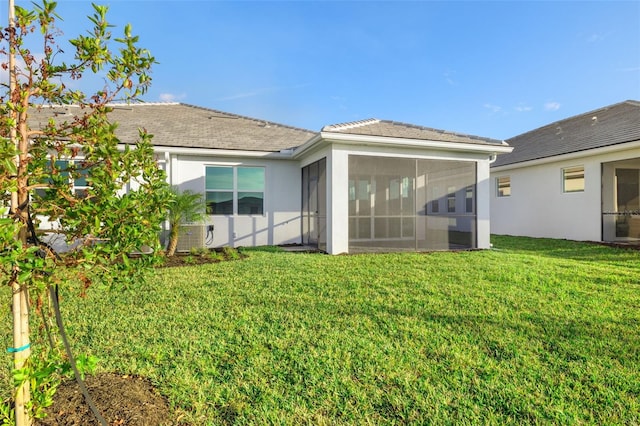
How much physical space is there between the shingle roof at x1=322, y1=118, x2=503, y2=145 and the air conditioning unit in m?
4.42

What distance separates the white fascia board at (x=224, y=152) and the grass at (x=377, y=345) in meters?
4.56

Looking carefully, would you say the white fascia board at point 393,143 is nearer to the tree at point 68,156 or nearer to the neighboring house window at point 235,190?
the neighboring house window at point 235,190

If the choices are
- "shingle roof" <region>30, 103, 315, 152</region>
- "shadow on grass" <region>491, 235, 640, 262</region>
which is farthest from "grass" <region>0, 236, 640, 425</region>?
"shingle roof" <region>30, 103, 315, 152</region>

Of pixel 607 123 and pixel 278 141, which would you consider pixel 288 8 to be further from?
pixel 607 123

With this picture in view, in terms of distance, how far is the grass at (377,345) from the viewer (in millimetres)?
2279

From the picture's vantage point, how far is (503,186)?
15047mm

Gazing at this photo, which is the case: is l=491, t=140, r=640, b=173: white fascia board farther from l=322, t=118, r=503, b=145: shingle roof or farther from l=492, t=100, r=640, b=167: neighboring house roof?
l=322, t=118, r=503, b=145: shingle roof

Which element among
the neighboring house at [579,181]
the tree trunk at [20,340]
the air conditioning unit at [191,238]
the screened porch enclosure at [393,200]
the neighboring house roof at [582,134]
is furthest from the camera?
the screened porch enclosure at [393,200]

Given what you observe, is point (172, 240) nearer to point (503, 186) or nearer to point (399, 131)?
point (399, 131)

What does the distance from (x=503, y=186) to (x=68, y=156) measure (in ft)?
54.6

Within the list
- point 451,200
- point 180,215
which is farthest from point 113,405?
point 451,200

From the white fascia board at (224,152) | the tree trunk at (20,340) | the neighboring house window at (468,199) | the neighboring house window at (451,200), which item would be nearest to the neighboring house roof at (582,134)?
the neighboring house window at (468,199)

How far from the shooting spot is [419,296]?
15.7 ft

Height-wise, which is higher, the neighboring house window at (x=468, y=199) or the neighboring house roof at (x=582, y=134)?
the neighboring house roof at (x=582, y=134)
